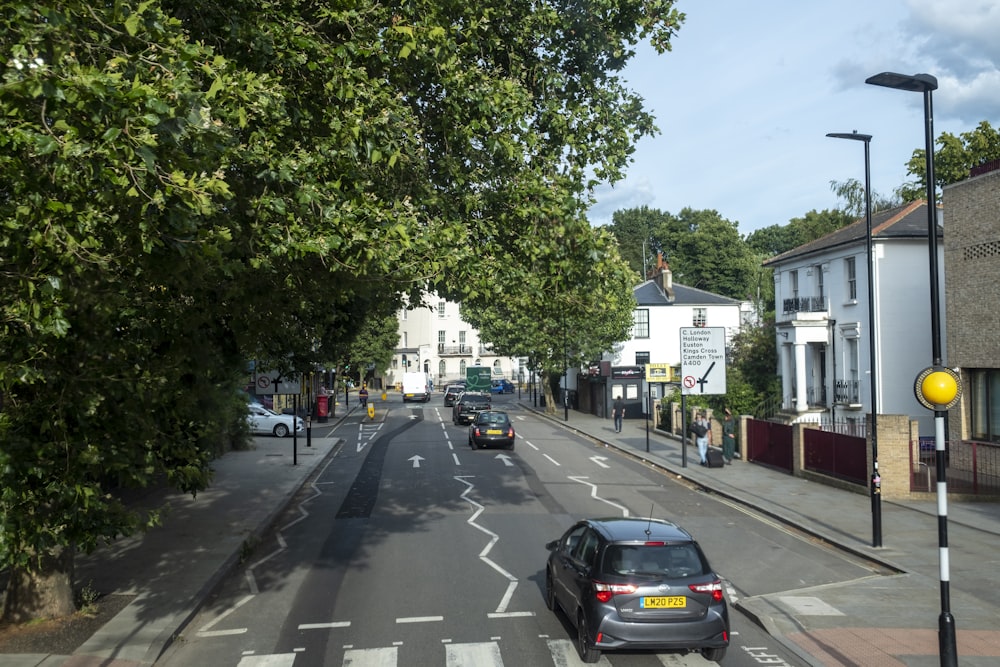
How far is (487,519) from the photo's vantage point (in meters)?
19.5

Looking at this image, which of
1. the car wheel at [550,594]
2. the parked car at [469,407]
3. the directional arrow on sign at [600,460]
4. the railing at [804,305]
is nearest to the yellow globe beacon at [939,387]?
the car wheel at [550,594]

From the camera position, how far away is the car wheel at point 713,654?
997 centimetres

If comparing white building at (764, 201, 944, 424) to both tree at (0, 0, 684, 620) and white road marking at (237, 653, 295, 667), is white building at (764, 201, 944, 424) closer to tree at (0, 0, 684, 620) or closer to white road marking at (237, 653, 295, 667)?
tree at (0, 0, 684, 620)

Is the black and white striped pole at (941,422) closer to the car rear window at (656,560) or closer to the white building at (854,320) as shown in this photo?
the car rear window at (656,560)

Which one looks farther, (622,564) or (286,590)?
(286,590)

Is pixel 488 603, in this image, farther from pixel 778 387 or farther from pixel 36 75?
pixel 778 387

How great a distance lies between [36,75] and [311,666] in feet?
22.3

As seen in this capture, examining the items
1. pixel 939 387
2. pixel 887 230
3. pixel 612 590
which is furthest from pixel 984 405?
pixel 612 590

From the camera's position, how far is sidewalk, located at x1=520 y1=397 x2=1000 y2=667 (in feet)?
34.7

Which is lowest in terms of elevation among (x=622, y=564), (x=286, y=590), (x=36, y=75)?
(x=286, y=590)

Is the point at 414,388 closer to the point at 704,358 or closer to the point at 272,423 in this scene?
the point at 272,423

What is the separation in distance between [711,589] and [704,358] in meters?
21.9

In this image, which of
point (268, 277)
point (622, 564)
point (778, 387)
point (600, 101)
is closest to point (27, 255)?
point (268, 277)

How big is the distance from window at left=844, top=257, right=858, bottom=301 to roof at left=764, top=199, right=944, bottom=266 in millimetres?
855
